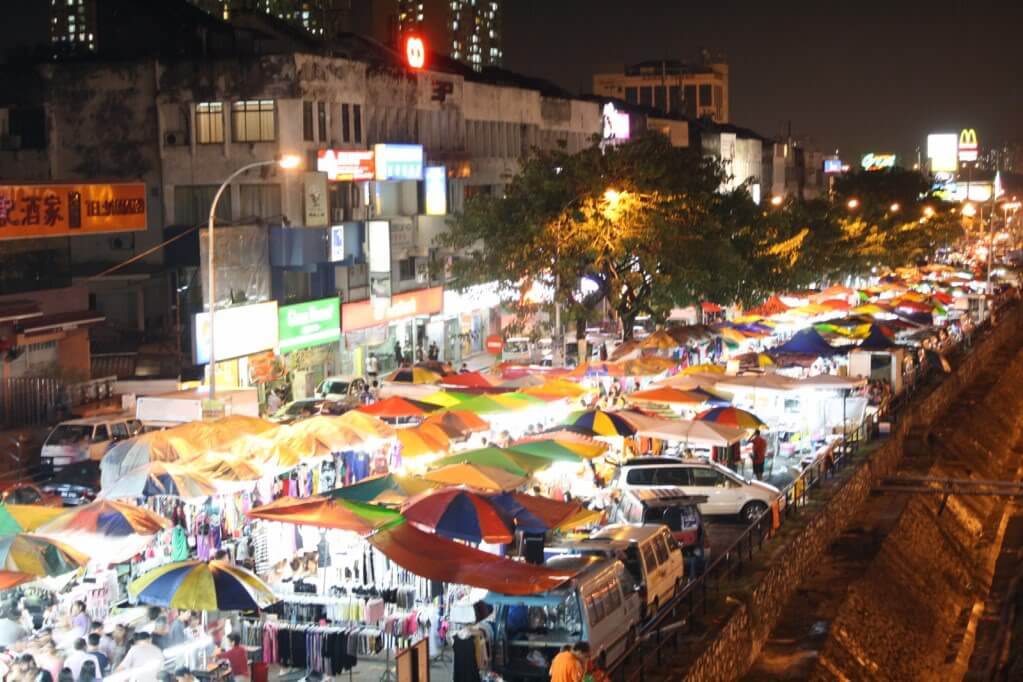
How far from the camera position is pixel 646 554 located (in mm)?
21953

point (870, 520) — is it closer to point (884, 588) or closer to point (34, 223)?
point (884, 588)

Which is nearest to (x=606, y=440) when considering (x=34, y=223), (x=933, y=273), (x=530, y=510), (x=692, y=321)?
(x=530, y=510)

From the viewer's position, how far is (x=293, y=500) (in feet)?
75.4

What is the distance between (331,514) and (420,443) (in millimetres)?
7504

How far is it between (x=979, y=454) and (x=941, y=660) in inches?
901

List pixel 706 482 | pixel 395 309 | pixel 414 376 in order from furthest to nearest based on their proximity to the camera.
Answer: pixel 395 309 → pixel 414 376 → pixel 706 482

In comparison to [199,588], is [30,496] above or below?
below

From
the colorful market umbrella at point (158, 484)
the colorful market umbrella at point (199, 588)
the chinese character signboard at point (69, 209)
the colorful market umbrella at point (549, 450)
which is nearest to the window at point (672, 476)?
the colorful market umbrella at point (549, 450)

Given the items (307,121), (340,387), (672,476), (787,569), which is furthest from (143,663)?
(307,121)

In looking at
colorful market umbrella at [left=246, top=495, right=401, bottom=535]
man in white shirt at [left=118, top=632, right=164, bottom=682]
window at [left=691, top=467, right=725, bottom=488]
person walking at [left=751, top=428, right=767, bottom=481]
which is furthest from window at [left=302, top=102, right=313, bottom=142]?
man in white shirt at [left=118, top=632, right=164, bottom=682]

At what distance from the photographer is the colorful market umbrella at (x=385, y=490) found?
24.2 metres

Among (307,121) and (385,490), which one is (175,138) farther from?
(385,490)

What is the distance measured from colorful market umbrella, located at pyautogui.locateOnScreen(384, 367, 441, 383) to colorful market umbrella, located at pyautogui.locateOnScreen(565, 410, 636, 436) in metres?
7.77

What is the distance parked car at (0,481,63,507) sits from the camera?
28547 mm
